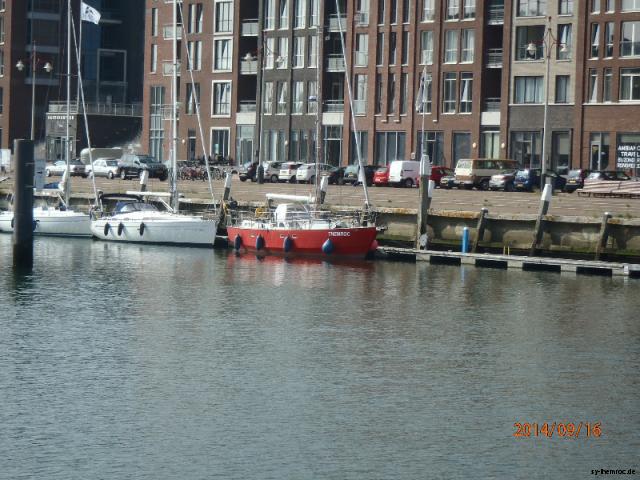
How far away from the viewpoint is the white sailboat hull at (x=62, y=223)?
70688 mm

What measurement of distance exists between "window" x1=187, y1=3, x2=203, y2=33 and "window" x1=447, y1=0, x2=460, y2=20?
30138 millimetres

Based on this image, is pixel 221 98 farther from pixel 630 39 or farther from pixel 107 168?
pixel 630 39

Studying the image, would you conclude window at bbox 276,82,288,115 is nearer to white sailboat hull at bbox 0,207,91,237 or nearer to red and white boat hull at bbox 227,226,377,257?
white sailboat hull at bbox 0,207,91,237

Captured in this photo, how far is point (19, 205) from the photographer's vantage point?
50250 mm

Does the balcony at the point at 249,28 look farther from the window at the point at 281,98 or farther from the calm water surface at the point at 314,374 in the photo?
the calm water surface at the point at 314,374

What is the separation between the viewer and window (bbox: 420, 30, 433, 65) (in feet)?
355

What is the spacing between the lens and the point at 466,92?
107m

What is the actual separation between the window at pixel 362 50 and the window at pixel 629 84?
2338 cm

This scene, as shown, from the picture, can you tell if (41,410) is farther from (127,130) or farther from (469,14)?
(127,130)

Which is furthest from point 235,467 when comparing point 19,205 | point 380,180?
point 380,180

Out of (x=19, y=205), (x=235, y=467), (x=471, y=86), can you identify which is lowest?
(x=235, y=467)

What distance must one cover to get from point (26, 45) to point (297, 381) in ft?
392

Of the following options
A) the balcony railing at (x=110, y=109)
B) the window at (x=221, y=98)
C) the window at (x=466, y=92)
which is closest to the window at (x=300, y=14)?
the window at (x=221, y=98)
